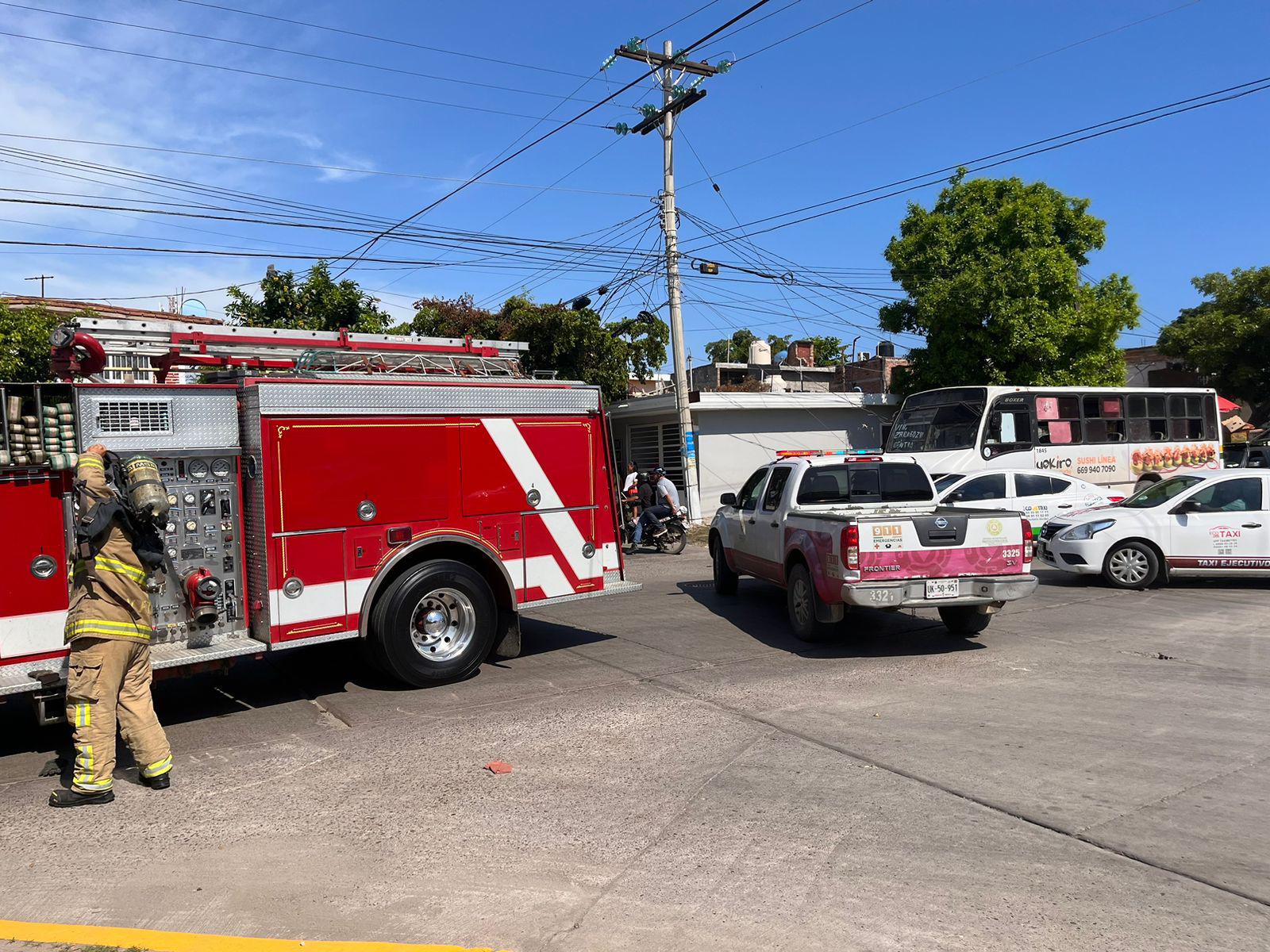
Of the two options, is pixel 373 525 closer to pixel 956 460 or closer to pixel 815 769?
pixel 815 769

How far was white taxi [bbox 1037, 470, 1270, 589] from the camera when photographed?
39.4ft

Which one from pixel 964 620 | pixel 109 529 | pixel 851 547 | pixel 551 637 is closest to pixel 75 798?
pixel 109 529

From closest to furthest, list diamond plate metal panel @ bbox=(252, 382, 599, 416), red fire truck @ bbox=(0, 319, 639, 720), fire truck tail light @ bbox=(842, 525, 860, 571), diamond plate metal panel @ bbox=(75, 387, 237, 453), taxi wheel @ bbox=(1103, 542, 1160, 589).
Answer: red fire truck @ bbox=(0, 319, 639, 720) → diamond plate metal panel @ bbox=(75, 387, 237, 453) → diamond plate metal panel @ bbox=(252, 382, 599, 416) → fire truck tail light @ bbox=(842, 525, 860, 571) → taxi wheel @ bbox=(1103, 542, 1160, 589)

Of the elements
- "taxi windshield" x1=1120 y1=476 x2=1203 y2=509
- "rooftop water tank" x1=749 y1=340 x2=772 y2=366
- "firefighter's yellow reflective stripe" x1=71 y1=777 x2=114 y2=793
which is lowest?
"firefighter's yellow reflective stripe" x1=71 y1=777 x2=114 y2=793

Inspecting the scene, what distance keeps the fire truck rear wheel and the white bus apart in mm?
13440

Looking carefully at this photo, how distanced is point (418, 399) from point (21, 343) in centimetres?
1438

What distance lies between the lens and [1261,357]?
112 feet

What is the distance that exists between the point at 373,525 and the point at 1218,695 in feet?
21.2

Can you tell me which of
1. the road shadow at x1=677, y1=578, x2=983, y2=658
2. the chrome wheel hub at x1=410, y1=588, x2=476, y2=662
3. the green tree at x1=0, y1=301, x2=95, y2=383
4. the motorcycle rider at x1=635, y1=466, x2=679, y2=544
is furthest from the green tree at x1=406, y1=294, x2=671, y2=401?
the chrome wheel hub at x1=410, y1=588, x2=476, y2=662

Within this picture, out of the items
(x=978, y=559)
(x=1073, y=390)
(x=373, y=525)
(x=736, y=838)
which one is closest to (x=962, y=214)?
(x=1073, y=390)

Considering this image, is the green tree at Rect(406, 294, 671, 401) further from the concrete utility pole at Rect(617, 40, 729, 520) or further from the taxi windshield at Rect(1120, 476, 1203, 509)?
the taxi windshield at Rect(1120, 476, 1203, 509)

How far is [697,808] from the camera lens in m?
5.10

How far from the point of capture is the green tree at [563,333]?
2427 cm

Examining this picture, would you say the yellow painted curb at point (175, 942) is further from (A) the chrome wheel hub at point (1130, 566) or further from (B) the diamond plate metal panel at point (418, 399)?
(A) the chrome wheel hub at point (1130, 566)
